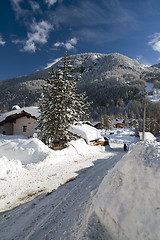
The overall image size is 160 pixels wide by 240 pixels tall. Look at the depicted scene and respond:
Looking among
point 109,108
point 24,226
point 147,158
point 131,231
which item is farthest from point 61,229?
point 109,108

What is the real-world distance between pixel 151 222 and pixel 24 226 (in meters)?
3.12

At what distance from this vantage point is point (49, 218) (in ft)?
11.8

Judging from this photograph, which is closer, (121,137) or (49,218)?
(49,218)

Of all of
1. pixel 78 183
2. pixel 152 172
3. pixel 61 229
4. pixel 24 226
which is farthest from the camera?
pixel 78 183

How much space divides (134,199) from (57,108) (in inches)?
489

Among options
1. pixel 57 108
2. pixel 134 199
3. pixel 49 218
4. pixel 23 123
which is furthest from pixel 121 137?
pixel 134 199

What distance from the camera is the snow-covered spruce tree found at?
14.0 meters

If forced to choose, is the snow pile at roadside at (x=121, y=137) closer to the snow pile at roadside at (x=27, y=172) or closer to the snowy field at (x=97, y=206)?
the snow pile at roadside at (x=27, y=172)

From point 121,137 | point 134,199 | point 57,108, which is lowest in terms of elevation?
point 121,137

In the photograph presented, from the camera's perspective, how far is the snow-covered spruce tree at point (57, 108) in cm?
1402

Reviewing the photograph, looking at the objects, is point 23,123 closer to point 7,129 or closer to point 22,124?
point 22,124

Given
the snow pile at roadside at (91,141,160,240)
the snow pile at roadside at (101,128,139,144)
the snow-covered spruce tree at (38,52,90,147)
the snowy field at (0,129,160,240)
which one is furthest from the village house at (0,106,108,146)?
the snow pile at roadside at (101,128,139,144)

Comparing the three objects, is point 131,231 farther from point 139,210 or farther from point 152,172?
point 152,172

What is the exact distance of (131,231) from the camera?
212 cm
